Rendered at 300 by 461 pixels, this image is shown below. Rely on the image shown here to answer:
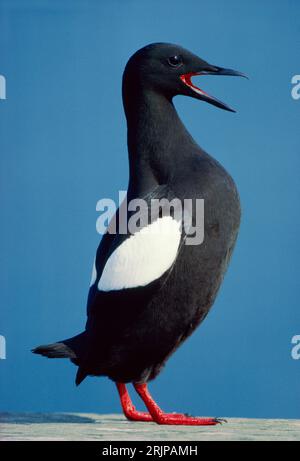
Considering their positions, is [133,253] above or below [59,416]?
above

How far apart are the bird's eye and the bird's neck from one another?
0.14 m

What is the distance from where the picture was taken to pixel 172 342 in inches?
121

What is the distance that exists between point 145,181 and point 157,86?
40 centimetres

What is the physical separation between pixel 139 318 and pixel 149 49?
109 cm

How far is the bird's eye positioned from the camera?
3.22 m

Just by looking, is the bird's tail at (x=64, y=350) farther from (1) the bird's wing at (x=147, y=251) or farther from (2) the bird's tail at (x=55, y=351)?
(1) the bird's wing at (x=147, y=251)

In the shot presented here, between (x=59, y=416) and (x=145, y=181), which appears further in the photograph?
(x=59, y=416)

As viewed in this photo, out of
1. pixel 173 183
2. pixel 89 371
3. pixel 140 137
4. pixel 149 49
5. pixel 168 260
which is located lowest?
pixel 89 371

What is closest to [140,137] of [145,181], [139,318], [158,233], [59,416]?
[145,181]

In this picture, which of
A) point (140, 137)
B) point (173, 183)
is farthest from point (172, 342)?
point (140, 137)

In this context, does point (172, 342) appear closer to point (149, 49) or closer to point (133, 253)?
point (133, 253)

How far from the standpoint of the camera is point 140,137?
328 centimetres

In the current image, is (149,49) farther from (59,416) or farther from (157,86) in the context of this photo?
(59,416)

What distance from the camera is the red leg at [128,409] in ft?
10.7
